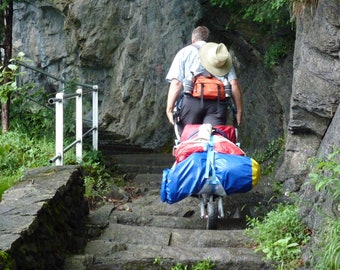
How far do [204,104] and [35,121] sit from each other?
11.8 ft

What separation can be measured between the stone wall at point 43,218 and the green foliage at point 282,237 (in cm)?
152

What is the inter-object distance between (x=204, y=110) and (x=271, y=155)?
9.38ft

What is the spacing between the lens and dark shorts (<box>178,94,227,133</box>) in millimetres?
6828

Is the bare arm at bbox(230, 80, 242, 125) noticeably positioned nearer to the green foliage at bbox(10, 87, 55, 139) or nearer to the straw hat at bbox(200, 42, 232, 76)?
the straw hat at bbox(200, 42, 232, 76)

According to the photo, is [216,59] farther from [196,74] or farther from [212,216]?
[212,216]

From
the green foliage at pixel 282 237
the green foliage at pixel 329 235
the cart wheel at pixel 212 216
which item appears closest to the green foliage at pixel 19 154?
the cart wheel at pixel 212 216

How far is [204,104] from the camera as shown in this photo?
6.84 meters

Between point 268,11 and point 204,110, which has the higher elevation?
point 268,11

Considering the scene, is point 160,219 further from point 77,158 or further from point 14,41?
point 14,41

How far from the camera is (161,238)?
5.75m

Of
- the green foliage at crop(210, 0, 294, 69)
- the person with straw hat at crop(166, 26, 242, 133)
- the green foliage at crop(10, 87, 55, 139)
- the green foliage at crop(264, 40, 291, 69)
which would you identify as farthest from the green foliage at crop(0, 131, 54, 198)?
the green foliage at crop(264, 40, 291, 69)

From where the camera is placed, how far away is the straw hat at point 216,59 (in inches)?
269

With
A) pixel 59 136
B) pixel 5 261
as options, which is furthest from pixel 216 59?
A: pixel 5 261

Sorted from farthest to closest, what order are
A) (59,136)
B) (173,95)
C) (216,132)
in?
(173,95)
(59,136)
(216,132)
